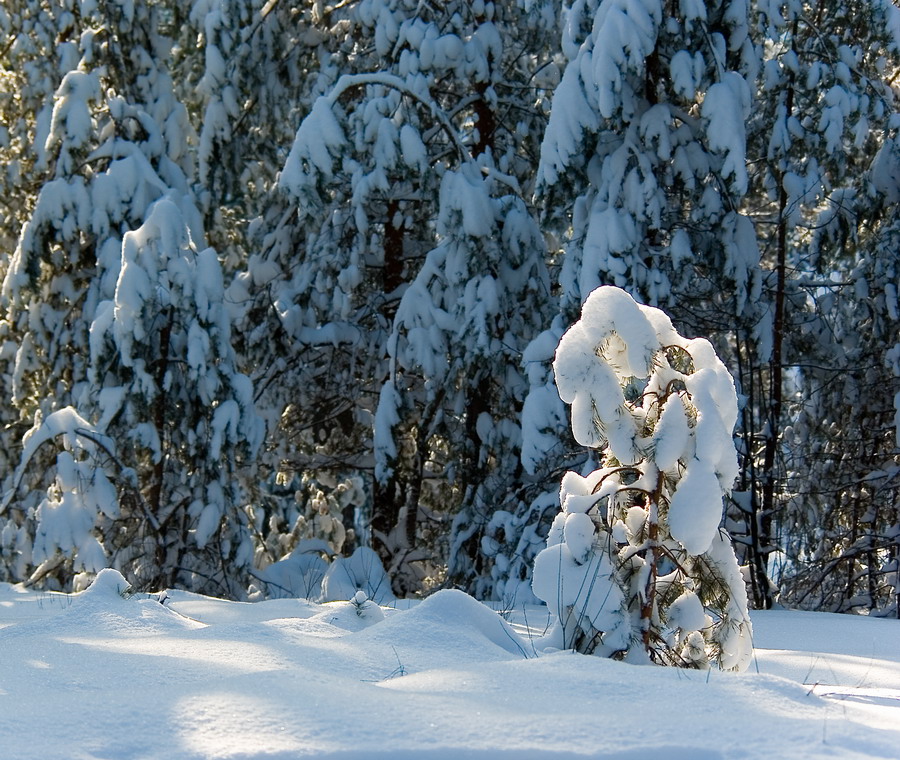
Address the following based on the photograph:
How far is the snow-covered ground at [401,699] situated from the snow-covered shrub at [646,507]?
0.27 metres

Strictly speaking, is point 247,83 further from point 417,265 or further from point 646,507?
point 646,507

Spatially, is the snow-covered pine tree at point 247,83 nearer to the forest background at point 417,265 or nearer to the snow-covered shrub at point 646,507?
the forest background at point 417,265

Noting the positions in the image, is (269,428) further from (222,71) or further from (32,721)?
(32,721)

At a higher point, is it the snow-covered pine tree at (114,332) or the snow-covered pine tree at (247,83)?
the snow-covered pine tree at (247,83)

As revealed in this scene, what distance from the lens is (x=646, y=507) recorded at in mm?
3527

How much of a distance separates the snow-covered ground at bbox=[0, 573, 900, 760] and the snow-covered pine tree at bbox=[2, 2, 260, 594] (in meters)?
4.09

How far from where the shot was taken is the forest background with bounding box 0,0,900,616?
752 centimetres

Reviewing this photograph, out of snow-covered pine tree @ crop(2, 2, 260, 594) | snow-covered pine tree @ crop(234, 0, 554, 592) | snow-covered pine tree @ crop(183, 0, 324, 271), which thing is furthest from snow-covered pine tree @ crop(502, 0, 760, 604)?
snow-covered pine tree @ crop(183, 0, 324, 271)

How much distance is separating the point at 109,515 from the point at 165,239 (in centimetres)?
220

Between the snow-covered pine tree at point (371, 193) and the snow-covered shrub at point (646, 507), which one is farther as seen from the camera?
the snow-covered pine tree at point (371, 193)

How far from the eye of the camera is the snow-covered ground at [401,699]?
208 cm

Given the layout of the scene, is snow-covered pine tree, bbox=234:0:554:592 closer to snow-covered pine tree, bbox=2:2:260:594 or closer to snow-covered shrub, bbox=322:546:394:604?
snow-covered shrub, bbox=322:546:394:604

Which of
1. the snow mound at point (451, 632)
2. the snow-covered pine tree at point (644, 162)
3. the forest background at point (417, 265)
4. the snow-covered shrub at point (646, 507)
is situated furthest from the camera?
the forest background at point (417, 265)

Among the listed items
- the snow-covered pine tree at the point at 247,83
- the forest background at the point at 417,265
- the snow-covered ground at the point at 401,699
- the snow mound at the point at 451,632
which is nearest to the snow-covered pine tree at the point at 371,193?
the forest background at the point at 417,265
